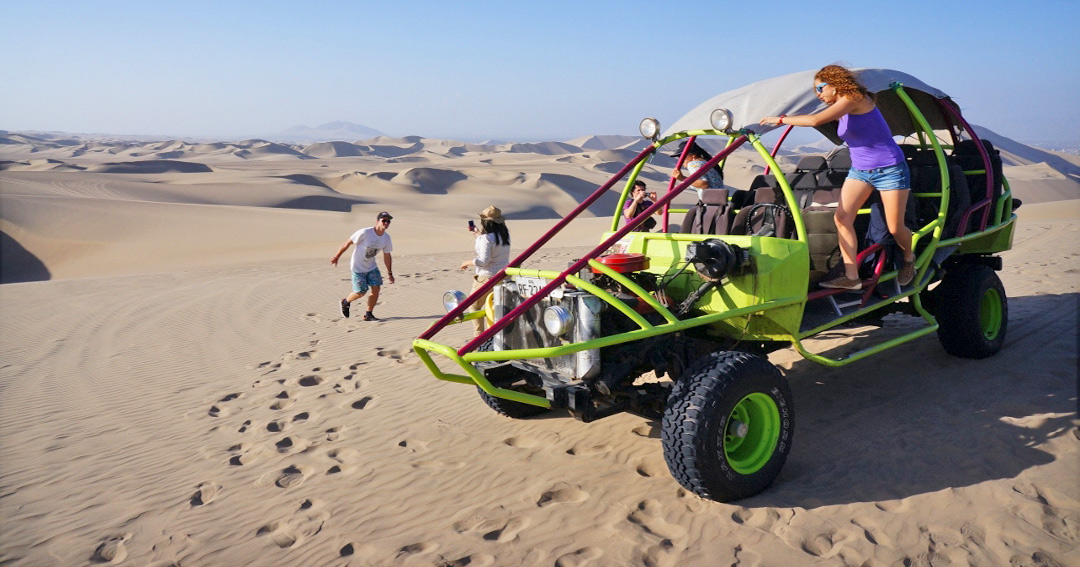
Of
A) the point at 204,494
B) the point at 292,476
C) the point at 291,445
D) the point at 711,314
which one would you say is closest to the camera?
the point at 711,314

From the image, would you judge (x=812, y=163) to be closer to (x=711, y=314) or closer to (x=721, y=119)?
(x=721, y=119)

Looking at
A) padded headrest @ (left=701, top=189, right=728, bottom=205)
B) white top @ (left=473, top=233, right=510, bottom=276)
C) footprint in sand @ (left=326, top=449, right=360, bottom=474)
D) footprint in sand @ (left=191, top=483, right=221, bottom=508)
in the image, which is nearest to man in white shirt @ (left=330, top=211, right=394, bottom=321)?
white top @ (left=473, top=233, right=510, bottom=276)

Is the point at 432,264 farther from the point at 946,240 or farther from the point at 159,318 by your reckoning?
the point at 946,240

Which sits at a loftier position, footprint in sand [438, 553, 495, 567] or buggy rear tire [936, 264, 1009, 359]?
buggy rear tire [936, 264, 1009, 359]

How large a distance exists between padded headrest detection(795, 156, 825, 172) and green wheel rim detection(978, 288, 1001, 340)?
1.91 meters

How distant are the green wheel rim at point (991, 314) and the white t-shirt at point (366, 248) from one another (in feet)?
21.6

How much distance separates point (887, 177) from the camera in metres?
4.79

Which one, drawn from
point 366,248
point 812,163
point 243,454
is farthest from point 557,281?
point 366,248

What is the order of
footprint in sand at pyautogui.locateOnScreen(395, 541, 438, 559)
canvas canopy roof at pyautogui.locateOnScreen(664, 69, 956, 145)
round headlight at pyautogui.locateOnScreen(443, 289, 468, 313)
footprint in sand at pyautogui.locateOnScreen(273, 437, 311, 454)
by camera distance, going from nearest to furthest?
footprint in sand at pyautogui.locateOnScreen(395, 541, 438, 559) < round headlight at pyautogui.locateOnScreen(443, 289, 468, 313) < footprint in sand at pyautogui.locateOnScreen(273, 437, 311, 454) < canvas canopy roof at pyautogui.locateOnScreen(664, 69, 956, 145)

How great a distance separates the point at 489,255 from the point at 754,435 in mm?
3639

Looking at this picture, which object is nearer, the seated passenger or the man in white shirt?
the seated passenger

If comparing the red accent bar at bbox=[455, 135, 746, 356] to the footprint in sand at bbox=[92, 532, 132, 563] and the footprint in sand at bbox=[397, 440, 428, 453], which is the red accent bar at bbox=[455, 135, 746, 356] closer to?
the footprint in sand at bbox=[397, 440, 428, 453]

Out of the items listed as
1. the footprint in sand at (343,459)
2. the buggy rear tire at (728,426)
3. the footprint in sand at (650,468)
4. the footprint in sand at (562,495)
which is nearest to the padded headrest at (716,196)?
the buggy rear tire at (728,426)

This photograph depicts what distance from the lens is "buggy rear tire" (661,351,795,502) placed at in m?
3.81
